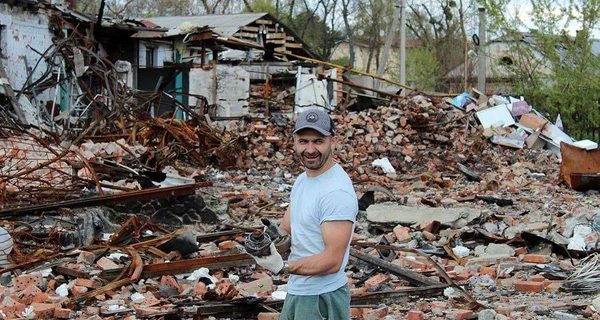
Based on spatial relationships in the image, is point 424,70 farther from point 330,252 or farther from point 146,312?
point 330,252

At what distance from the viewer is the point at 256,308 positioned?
5762 mm

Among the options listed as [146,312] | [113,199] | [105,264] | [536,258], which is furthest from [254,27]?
[146,312]

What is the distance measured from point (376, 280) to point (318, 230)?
3.64m

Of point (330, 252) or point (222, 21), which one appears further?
point (222, 21)

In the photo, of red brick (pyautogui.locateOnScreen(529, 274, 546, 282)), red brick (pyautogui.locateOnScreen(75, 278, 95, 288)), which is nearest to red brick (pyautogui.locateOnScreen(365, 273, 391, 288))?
red brick (pyautogui.locateOnScreen(529, 274, 546, 282))

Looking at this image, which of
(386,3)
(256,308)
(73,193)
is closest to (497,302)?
(256,308)

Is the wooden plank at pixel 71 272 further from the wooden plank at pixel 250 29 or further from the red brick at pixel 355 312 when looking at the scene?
the wooden plank at pixel 250 29

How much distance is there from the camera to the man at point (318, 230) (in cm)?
327

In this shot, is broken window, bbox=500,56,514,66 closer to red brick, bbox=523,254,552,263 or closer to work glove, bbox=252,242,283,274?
red brick, bbox=523,254,552,263

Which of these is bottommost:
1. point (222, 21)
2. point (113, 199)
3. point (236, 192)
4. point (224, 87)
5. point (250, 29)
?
point (236, 192)

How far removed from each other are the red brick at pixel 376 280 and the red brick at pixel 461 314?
0.95 meters

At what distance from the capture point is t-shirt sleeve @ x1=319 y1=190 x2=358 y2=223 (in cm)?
326

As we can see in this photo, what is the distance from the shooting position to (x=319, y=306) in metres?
3.44

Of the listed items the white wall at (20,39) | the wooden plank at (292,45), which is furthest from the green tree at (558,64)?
the white wall at (20,39)
